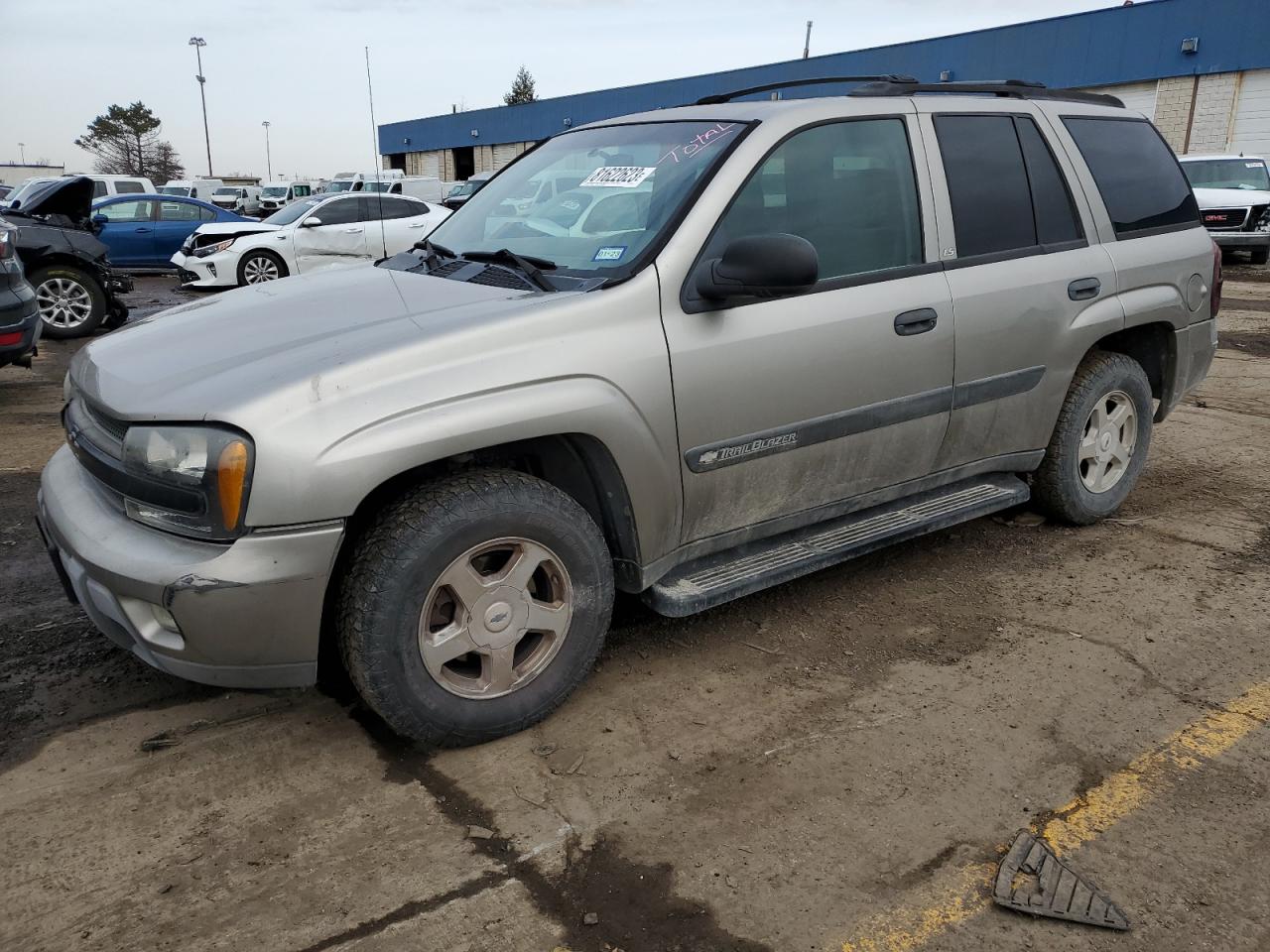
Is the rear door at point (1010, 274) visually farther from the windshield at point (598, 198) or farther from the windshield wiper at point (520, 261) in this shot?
the windshield wiper at point (520, 261)

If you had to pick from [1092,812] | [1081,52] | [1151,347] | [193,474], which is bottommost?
[1092,812]

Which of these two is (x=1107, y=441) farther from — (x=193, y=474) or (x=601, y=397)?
(x=193, y=474)

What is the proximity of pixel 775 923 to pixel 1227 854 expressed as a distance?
3.73ft

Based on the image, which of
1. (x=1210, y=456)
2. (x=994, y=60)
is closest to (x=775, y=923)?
(x=1210, y=456)

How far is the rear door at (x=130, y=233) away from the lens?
17.1m

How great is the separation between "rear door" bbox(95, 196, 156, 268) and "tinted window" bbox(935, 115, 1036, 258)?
1670 cm

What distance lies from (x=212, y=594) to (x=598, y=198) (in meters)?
1.79

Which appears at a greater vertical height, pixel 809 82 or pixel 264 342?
pixel 809 82

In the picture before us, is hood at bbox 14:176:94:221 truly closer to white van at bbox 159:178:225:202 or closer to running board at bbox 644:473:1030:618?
running board at bbox 644:473:1030:618

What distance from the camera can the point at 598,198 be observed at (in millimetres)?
3346

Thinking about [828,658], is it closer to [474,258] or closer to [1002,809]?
[1002,809]

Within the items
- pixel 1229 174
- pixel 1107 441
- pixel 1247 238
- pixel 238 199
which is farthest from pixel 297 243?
pixel 238 199

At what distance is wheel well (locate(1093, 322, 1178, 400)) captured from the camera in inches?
177

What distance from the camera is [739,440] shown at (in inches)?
122
